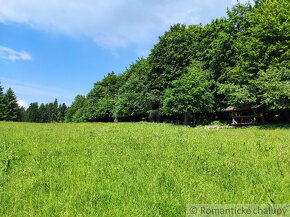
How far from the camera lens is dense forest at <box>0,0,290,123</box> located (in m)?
20.9

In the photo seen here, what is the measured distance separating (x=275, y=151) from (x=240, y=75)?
23020 mm

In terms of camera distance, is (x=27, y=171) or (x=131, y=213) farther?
(x=27, y=171)

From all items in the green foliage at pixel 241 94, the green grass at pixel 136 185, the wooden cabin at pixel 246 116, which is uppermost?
the green foliage at pixel 241 94

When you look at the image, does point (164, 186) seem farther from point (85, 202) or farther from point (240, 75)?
point (240, 75)

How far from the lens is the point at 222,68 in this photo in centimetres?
2991

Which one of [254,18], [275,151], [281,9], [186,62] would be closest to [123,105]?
[186,62]

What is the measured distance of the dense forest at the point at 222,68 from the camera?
2089 cm

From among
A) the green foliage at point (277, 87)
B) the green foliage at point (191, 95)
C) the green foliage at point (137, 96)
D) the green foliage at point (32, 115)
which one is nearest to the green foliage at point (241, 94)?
the green foliage at point (277, 87)

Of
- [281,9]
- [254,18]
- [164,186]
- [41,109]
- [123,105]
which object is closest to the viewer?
[164,186]

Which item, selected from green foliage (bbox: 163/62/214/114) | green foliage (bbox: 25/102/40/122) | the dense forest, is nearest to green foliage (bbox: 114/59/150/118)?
the dense forest

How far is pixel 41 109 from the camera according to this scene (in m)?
130

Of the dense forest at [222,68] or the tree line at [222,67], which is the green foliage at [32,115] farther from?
the dense forest at [222,68]

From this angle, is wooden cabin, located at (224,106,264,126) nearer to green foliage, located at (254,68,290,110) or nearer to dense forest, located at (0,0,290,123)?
dense forest, located at (0,0,290,123)

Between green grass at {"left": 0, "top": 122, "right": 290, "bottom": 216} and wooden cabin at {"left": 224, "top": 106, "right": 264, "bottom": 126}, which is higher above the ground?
wooden cabin at {"left": 224, "top": 106, "right": 264, "bottom": 126}
